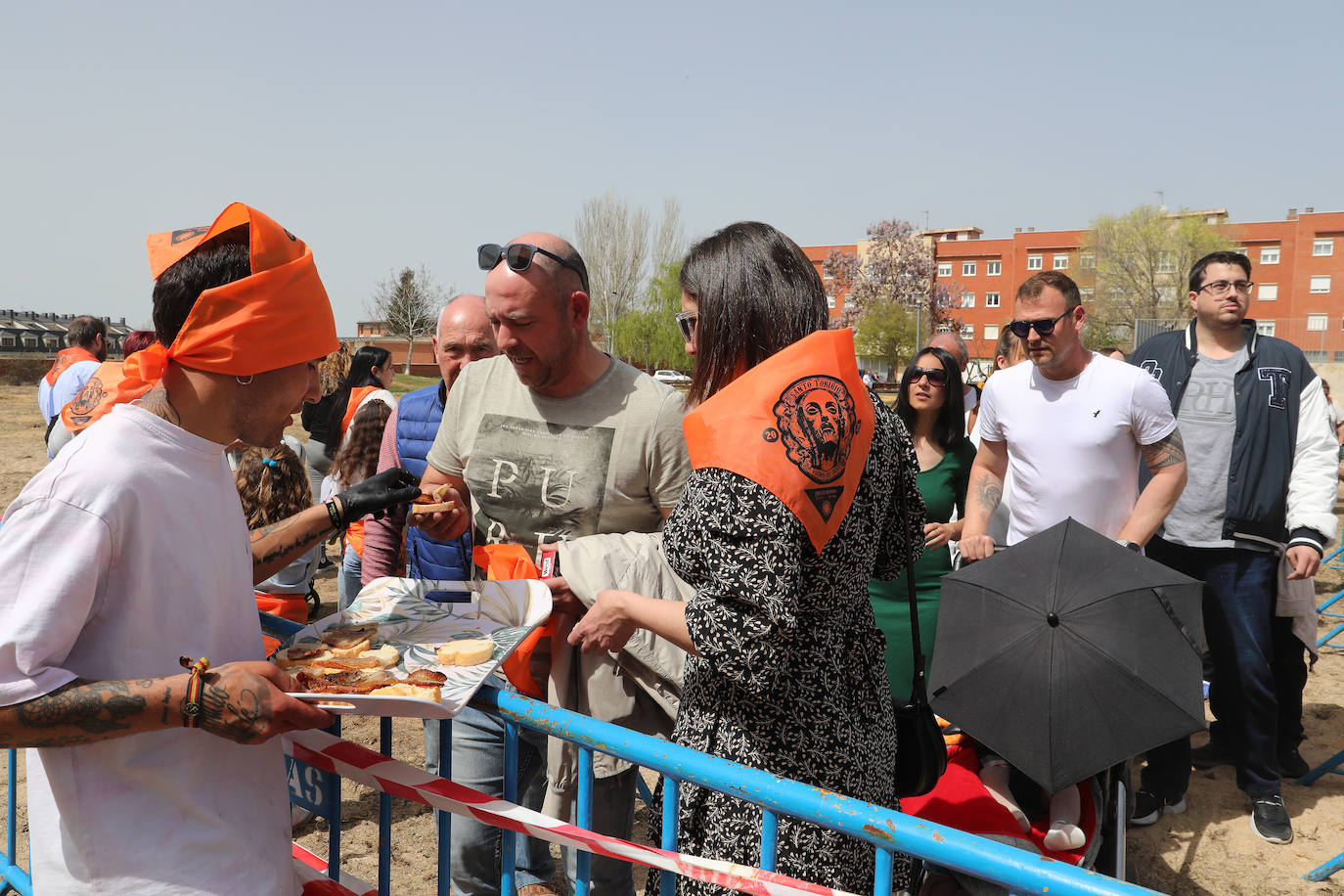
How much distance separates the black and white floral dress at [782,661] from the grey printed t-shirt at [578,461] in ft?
2.82

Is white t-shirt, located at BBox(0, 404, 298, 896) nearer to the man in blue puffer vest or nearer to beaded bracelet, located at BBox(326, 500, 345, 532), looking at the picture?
beaded bracelet, located at BBox(326, 500, 345, 532)

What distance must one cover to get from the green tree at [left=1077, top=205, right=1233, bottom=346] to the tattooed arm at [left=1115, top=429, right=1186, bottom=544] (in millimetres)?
51359

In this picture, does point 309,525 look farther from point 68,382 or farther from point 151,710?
point 68,382

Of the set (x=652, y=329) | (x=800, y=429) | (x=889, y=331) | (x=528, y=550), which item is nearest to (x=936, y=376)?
(x=528, y=550)

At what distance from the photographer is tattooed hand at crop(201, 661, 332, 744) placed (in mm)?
1403

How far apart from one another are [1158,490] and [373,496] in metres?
3.15

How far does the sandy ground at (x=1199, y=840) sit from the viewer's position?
12.3 ft

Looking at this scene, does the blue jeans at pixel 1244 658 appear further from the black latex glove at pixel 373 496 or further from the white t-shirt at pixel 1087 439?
the black latex glove at pixel 373 496

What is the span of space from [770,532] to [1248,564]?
147 inches

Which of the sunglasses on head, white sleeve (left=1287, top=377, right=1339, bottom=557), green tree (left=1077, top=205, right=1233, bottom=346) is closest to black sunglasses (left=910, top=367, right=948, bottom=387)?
white sleeve (left=1287, top=377, right=1339, bottom=557)

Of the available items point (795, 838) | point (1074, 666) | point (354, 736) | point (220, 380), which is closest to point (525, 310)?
point (220, 380)

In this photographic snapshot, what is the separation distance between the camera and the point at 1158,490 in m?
3.74

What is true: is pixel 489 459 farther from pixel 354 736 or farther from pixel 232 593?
pixel 354 736

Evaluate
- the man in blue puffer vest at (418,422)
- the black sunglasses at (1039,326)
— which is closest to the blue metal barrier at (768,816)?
the man in blue puffer vest at (418,422)
